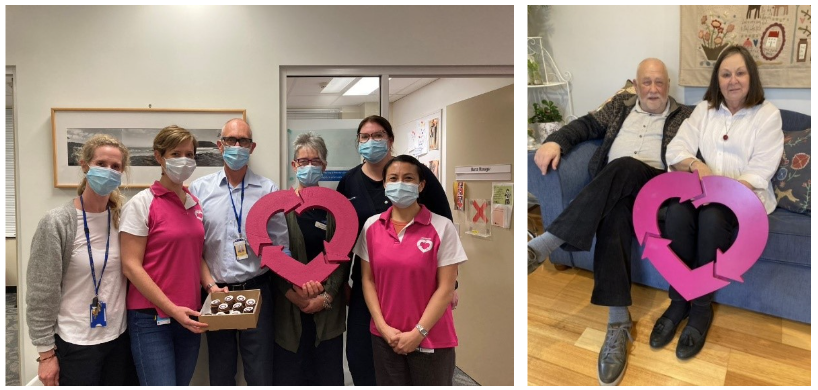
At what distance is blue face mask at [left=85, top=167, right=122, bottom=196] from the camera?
1730mm

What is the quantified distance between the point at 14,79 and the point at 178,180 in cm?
118

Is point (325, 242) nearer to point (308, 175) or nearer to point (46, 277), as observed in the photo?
point (308, 175)

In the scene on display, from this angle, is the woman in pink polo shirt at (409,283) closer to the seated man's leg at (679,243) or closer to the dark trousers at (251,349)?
the dark trousers at (251,349)

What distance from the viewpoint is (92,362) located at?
5.75ft

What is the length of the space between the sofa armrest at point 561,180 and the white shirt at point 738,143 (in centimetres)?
29

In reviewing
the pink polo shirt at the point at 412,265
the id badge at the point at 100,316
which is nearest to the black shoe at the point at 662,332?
the pink polo shirt at the point at 412,265

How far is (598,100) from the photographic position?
177 cm

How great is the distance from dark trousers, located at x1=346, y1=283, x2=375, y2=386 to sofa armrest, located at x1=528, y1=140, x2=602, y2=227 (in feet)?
2.76

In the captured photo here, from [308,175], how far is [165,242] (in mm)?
620

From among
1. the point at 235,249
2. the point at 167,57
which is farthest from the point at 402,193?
the point at 167,57

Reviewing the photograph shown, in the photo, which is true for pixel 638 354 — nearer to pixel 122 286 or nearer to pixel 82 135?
pixel 122 286

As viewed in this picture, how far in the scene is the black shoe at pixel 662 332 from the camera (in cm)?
172

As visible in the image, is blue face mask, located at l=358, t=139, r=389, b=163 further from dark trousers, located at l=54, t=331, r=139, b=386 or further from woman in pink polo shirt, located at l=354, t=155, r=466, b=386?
dark trousers, located at l=54, t=331, r=139, b=386

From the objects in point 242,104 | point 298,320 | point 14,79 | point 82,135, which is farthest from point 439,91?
point 14,79
